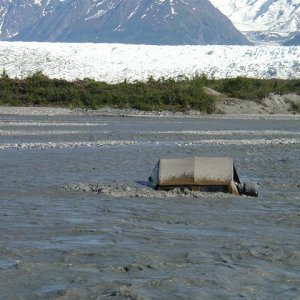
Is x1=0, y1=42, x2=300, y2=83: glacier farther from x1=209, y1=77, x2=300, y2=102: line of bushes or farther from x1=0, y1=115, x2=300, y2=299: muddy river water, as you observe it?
x1=0, y1=115, x2=300, y2=299: muddy river water

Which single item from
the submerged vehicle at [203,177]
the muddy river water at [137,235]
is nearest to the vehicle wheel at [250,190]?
the submerged vehicle at [203,177]

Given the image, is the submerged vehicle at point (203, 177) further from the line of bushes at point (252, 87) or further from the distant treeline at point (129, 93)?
the line of bushes at point (252, 87)

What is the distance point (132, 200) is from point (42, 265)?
3892mm

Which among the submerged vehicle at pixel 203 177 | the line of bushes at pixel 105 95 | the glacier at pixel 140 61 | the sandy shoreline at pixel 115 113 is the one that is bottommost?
the sandy shoreline at pixel 115 113

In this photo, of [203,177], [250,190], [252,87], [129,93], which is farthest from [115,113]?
[250,190]

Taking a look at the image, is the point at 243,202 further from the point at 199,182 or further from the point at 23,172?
the point at 23,172

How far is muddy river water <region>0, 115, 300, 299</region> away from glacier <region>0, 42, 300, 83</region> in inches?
1610

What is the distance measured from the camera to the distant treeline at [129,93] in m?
42.2

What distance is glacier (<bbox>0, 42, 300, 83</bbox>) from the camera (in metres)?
56.7

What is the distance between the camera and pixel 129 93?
1758 inches

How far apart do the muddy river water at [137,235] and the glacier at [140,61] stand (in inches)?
1610

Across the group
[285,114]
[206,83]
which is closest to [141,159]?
[285,114]

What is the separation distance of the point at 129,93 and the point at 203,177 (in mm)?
33429

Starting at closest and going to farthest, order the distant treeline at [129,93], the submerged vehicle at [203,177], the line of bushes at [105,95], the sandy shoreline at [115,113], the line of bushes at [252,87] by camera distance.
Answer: the submerged vehicle at [203,177] < the sandy shoreline at [115,113] < the line of bushes at [105,95] < the distant treeline at [129,93] < the line of bushes at [252,87]
